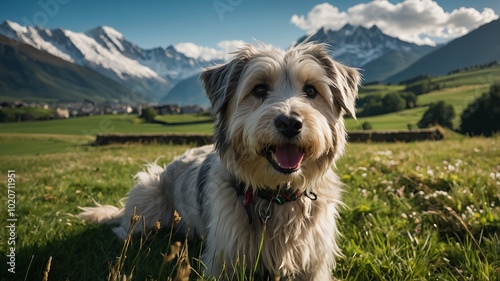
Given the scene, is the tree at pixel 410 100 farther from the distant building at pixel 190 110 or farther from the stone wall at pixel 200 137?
the stone wall at pixel 200 137

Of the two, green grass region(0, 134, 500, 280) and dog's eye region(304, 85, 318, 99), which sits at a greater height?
dog's eye region(304, 85, 318, 99)

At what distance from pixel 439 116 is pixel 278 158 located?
66.3 metres

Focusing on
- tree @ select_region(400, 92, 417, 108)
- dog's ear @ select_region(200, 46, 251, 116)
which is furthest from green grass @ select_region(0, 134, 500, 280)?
tree @ select_region(400, 92, 417, 108)

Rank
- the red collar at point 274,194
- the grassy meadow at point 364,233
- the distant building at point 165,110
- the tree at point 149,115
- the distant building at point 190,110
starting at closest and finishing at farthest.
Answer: the grassy meadow at point 364,233, the red collar at point 274,194, the tree at point 149,115, the distant building at point 165,110, the distant building at point 190,110

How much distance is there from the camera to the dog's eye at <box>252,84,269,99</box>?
3.83 metres

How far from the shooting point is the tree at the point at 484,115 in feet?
161

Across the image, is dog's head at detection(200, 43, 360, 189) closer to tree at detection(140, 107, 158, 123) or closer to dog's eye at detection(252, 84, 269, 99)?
dog's eye at detection(252, 84, 269, 99)

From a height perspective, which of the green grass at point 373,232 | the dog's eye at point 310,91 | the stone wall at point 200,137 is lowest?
the stone wall at point 200,137

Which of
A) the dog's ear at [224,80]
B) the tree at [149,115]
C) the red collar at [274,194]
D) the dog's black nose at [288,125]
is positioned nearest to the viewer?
the dog's black nose at [288,125]

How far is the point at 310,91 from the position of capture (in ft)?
12.7

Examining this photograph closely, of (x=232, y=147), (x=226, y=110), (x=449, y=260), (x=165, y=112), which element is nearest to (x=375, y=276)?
(x=449, y=260)

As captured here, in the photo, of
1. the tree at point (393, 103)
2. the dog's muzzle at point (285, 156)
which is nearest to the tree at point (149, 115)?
the dog's muzzle at point (285, 156)

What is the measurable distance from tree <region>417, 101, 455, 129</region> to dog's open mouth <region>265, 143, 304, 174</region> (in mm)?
55952

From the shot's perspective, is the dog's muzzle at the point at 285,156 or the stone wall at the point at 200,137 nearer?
the dog's muzzle at the point at 285,156
